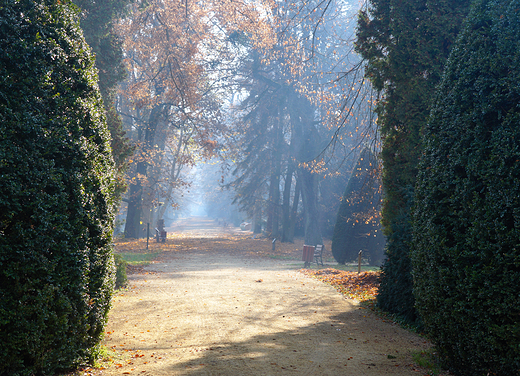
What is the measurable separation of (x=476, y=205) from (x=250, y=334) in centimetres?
394

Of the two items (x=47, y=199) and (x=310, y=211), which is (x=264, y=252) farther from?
(x=47, y=199)

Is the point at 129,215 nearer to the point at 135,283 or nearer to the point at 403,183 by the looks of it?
the point at 135,283

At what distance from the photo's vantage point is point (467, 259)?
12.6 feet

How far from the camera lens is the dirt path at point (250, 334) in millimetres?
4730

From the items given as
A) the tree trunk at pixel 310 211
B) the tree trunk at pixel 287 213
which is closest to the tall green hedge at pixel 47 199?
the tree trunk at pixel 310 211

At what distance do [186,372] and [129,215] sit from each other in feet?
85.4

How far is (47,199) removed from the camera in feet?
12.4

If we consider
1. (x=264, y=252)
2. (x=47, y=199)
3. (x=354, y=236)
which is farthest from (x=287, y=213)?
(x=47, y=199)

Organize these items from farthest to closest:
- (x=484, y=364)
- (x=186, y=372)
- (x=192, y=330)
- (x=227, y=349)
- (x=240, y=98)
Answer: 1. (x=240, y=98)
2. (x=192, y=330)
3. (x=227, y=349)
4. (x=186, y=372)
5. (x=484, y=364)

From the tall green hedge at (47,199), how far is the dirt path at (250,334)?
830mm

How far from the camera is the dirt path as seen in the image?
15.5 ft

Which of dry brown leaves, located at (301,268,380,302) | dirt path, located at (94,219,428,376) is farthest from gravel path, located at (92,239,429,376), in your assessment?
dry brown leaves, located at (301,268,380,302)

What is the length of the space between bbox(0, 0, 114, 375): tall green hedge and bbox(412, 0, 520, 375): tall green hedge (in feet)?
12.1

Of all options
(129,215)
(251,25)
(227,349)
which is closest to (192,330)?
(227,349)
